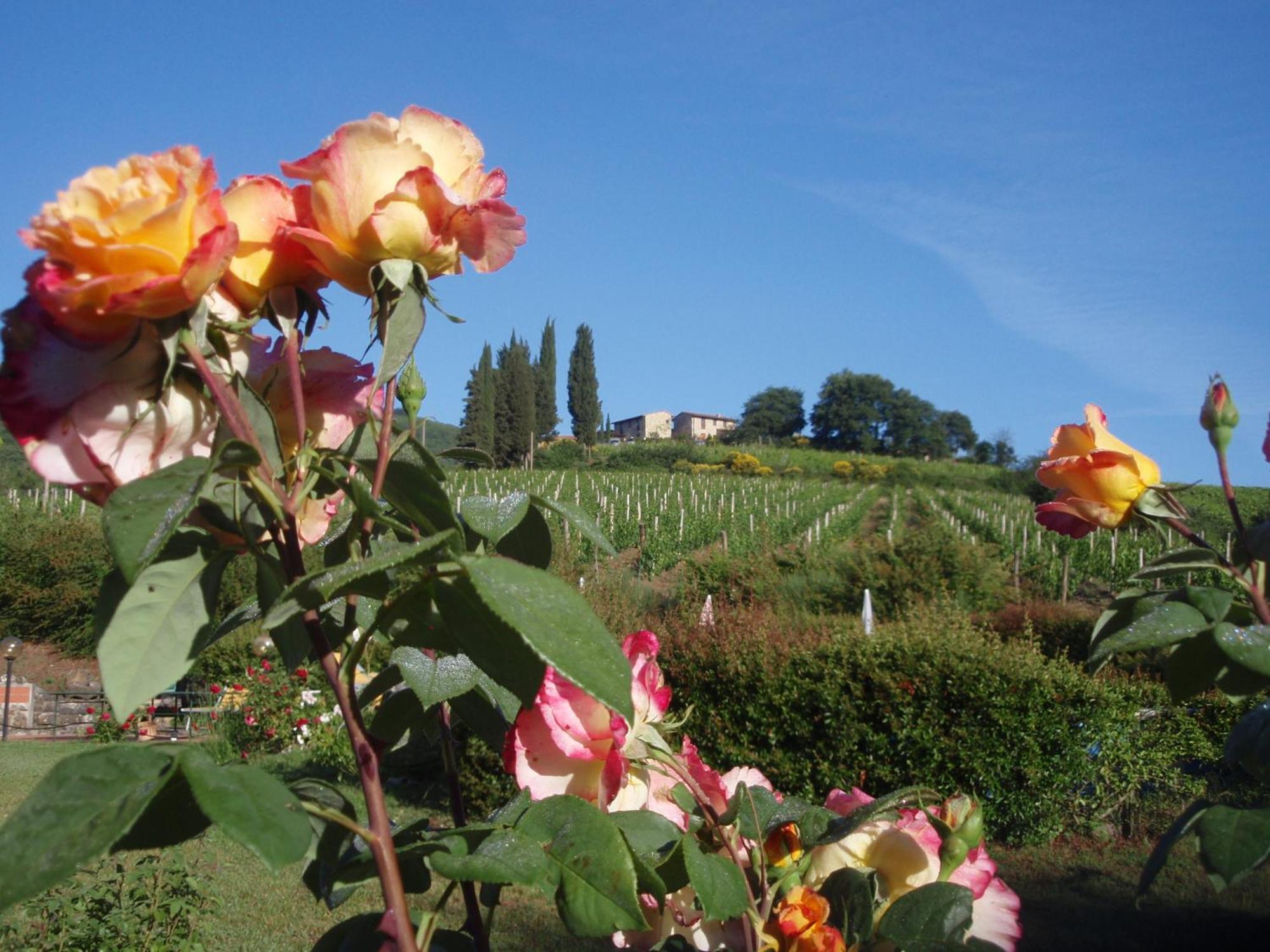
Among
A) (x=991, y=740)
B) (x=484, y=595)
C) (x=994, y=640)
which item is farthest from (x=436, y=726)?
(x=994, y=640)

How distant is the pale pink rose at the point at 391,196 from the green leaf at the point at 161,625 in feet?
0.45

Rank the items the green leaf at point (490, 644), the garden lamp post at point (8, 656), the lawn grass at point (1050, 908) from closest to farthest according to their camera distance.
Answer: the green leaf at point (490, 644) < the lawn grass at point (1050, 908) < the garden lamp post at point (8, 656)

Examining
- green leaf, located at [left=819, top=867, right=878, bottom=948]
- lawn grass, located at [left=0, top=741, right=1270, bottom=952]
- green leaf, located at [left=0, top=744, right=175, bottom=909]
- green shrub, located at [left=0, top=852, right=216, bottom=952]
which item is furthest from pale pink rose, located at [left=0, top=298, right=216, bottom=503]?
lawn grass, located at [left=0, top=741, right=1270, bottom=952]

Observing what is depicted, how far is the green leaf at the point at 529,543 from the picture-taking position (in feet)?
1.61

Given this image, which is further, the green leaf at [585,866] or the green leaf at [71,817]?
the green leaf at [585,866]

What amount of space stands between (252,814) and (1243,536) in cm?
49

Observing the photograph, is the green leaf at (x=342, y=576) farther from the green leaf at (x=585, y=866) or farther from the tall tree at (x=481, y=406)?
the tall tree at (x=481, y=406)

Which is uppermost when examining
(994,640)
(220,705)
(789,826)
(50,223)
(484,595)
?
(50,223)

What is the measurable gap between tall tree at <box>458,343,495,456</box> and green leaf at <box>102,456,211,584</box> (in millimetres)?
28247

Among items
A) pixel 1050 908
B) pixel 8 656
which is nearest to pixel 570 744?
pixel 1050 908

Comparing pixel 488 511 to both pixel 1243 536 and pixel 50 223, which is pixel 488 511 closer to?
pixel 50 223

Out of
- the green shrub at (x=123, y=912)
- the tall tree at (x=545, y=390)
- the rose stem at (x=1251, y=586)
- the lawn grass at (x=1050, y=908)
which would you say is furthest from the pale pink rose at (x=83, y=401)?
the tall tree at (x=545, y=390)

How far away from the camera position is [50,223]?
33 cm

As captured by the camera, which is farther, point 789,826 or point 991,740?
point 991,740
